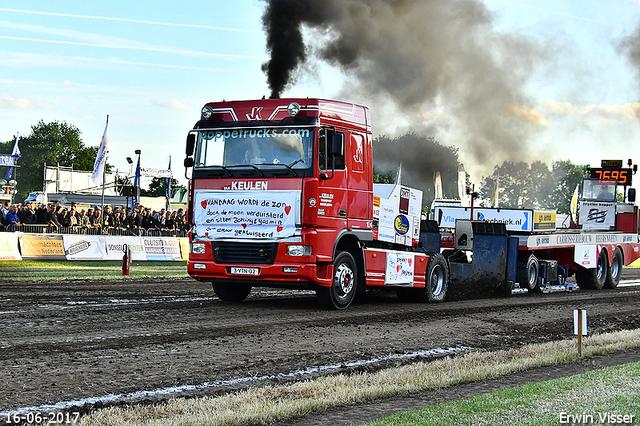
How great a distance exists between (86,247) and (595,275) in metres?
17.0

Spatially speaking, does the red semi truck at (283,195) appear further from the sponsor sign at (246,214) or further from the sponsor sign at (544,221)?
the sponsor sign at (544,221)

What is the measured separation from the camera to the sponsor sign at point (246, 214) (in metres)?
12.2

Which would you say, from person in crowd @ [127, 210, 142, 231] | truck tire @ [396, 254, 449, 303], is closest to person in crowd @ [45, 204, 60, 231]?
person in crowd @ [127, 210, 142, 231]

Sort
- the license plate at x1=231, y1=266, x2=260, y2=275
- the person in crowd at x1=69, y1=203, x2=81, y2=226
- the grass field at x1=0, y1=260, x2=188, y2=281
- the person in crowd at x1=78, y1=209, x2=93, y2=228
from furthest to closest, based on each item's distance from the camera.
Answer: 1. the person in crowd at x1=78, y1=209, x2=93, y2=228
2. the person in crowd at x1=69, y1=203, x2=81, y2=226
3. the grass field at x1=0, y1=260, x2=188, y2=281
4. the license plate at x1=231, y1=266, x2=260, y2=275

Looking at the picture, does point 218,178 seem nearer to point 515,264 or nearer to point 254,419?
point 254,419

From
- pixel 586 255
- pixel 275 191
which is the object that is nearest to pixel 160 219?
pixel 586 255

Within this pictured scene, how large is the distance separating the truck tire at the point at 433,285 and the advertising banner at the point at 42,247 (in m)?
13.9

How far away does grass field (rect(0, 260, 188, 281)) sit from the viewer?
19.4 meters

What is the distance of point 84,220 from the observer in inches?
1086

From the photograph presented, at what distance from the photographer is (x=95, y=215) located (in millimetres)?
28016

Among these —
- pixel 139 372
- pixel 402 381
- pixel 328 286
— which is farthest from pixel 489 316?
pixel 139 372

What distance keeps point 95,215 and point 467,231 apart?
15769 mm

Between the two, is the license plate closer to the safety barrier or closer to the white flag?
the safety barrier

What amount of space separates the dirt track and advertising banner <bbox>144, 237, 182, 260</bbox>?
37.4 ft
